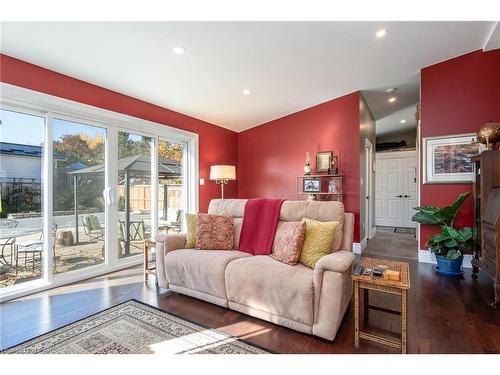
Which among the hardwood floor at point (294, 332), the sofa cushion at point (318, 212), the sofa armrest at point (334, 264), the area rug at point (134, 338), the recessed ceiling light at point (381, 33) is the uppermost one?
the recessed ceiling light at point (381, 33)

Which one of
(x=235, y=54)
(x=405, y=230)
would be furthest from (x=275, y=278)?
(x=405, y=230)

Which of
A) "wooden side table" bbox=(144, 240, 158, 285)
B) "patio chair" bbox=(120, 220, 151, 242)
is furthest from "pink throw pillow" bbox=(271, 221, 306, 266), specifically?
"patio chair" bbox=(120, 220, 151, 242)

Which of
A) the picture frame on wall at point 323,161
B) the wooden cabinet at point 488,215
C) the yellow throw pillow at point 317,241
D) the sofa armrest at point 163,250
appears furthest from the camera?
the picture frame on wall at point 323,161

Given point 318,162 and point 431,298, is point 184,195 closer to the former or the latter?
point 318,162

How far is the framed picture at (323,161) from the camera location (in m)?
4.59

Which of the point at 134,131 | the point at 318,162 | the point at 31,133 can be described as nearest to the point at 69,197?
the point at 31,133

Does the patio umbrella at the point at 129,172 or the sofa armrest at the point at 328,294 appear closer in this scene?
the sofa armrest at the point at 328,294

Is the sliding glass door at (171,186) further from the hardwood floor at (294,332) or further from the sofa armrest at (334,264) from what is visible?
the sofa armrest at (334,264)

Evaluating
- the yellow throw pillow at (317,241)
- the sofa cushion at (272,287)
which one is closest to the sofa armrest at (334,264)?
the sofa cushion at (272,287)

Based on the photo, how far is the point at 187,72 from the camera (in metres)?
3.12

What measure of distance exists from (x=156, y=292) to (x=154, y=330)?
2.51 feet

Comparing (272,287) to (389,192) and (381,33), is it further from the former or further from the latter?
(389,192)

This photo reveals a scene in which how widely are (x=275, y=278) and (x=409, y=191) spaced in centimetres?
596

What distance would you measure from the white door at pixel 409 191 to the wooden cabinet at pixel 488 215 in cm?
341
